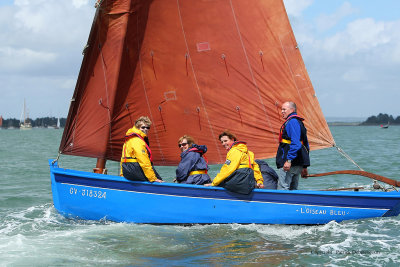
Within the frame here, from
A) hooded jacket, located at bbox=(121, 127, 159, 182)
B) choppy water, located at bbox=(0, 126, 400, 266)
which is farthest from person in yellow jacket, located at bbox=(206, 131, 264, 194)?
hooded jacket, located at bbox=(121, 127, 159, 182)

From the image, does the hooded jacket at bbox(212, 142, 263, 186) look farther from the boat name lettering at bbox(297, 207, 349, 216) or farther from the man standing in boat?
the boat name lettering at bbox(297, 207, 349, 216)

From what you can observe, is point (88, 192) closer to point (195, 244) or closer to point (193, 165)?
point (193, 165)

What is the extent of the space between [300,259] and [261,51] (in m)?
4.83

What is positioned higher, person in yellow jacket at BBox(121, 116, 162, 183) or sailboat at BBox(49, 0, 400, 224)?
sailboat at BBox(49, 0, 400, 224)

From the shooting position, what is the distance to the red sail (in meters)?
10.9

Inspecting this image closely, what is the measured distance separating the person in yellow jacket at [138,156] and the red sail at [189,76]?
1785mm

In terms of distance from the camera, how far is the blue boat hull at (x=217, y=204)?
9.13m

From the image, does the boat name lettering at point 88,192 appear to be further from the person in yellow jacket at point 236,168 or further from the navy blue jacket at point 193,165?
the person in yellow jacket at point 236,168

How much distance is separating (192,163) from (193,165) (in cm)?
4

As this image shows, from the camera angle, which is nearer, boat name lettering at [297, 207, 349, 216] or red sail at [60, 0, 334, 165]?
boat name lettering at [297, 207, 349, 216]

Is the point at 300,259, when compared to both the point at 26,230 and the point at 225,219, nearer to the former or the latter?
the point at 225,219

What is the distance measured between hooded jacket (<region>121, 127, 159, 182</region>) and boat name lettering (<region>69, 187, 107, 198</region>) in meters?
0.77

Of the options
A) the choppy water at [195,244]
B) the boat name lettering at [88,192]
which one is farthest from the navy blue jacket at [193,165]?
the boat name lettering at [88,192]

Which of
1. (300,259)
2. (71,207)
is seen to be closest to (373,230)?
(300,259)
